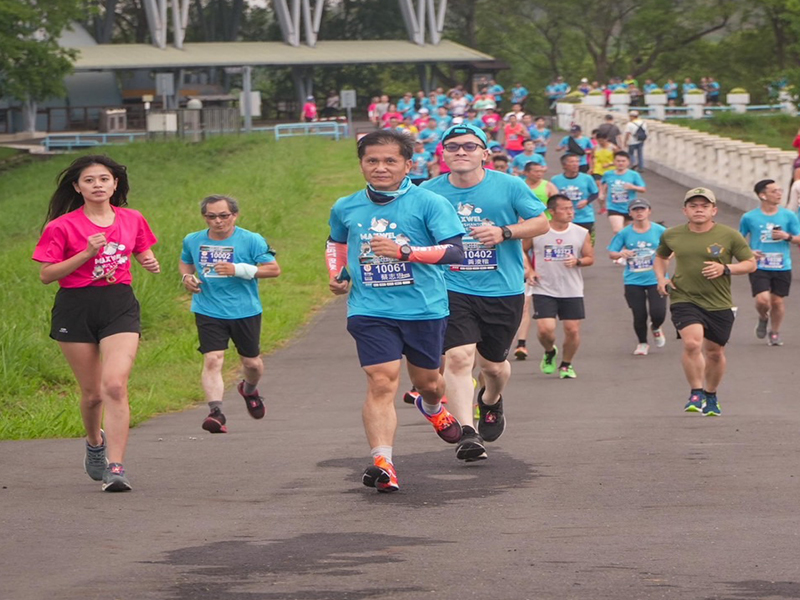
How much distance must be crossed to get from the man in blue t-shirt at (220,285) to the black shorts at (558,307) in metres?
4.46

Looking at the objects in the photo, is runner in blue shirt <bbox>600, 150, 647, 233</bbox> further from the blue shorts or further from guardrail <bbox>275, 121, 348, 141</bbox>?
guardrail <bbox>275, 121, 348, 141</bbox>

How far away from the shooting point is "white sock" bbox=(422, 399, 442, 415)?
8.43 meters

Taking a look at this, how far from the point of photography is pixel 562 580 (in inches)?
226

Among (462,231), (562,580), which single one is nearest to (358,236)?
(462,231)

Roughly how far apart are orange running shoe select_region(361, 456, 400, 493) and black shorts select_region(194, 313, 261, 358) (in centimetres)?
341

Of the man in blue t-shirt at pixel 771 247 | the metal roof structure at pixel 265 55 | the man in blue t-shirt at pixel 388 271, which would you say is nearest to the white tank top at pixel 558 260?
the man in blue t-shirt at pixel 771 247

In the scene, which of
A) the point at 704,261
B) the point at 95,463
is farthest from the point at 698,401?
the point at 95,463

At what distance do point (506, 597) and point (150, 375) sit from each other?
33.4 ft

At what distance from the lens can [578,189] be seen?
19.5 metres

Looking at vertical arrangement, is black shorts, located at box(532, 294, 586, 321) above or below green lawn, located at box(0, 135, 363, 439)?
above

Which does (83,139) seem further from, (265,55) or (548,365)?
(548,365)

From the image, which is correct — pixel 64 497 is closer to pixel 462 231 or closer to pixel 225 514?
pixel 225 514

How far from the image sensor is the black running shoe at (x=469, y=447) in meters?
8.62

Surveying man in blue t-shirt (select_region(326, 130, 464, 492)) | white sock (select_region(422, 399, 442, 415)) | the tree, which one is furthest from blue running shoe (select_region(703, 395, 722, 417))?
the tree
